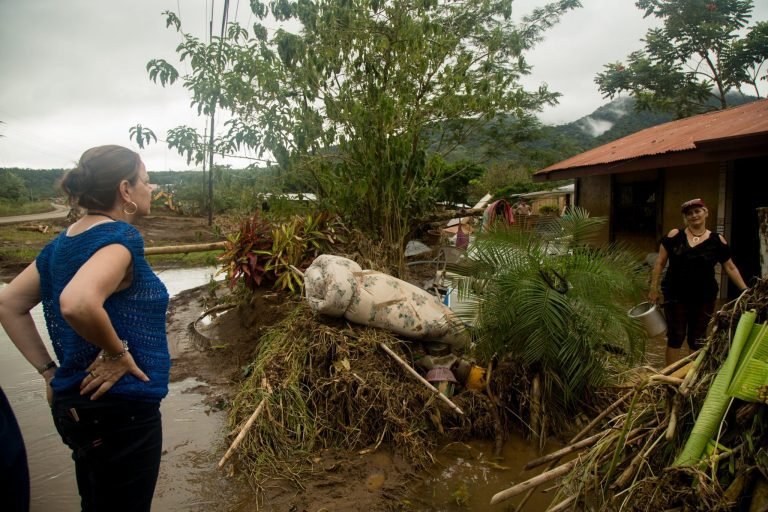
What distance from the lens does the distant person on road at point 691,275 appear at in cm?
416

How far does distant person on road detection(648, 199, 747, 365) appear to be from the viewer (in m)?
4.16

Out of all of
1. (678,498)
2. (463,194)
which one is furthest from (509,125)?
(678,498)

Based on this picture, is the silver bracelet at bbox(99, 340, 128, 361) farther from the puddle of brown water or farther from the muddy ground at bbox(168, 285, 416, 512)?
the puddle of brown water

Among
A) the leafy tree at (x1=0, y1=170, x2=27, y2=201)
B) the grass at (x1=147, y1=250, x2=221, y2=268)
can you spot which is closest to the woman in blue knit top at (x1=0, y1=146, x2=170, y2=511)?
the grass at (x1=147, y1=250, x2=221, y2=268)

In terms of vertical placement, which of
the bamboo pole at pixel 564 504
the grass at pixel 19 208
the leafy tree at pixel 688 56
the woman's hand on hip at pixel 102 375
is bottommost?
the bamboo pole at pixel 564 504

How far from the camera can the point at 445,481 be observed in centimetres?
314

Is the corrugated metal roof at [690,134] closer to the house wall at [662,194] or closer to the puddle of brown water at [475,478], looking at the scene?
the house wall at [662,194]

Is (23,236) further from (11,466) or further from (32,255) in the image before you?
(11,466)

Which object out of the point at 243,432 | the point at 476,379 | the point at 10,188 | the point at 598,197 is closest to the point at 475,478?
the point at 476,379

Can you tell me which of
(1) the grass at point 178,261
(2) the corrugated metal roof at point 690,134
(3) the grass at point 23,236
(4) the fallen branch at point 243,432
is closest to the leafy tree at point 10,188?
(3) the grass at point 23,236

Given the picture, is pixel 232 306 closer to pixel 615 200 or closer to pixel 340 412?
pixel 340 412

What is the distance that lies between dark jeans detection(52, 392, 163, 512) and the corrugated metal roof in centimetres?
709

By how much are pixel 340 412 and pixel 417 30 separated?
14.1 ft

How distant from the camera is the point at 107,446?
5.28ft
